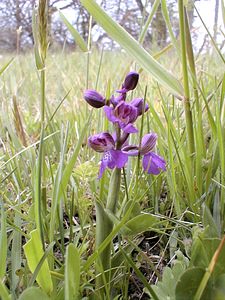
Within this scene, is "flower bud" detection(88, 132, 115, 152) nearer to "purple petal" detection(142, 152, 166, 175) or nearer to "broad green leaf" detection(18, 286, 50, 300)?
"purple petal" detection(142, 152, 166, 175)

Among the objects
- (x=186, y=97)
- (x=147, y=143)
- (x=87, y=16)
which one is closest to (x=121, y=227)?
(x=147, y=143)

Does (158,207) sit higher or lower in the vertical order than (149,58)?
lower

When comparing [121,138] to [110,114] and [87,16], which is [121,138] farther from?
[87,16]

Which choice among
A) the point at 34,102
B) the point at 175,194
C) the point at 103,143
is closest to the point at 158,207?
the point at 175,194

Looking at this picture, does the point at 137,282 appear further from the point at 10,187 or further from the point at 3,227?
the point at 10,187

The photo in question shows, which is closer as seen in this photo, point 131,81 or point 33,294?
point 33,294

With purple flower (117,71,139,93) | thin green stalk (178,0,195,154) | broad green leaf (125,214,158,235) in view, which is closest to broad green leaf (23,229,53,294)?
broad green leaf (125,214,158,235)

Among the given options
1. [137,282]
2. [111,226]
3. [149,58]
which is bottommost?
[137,282]
